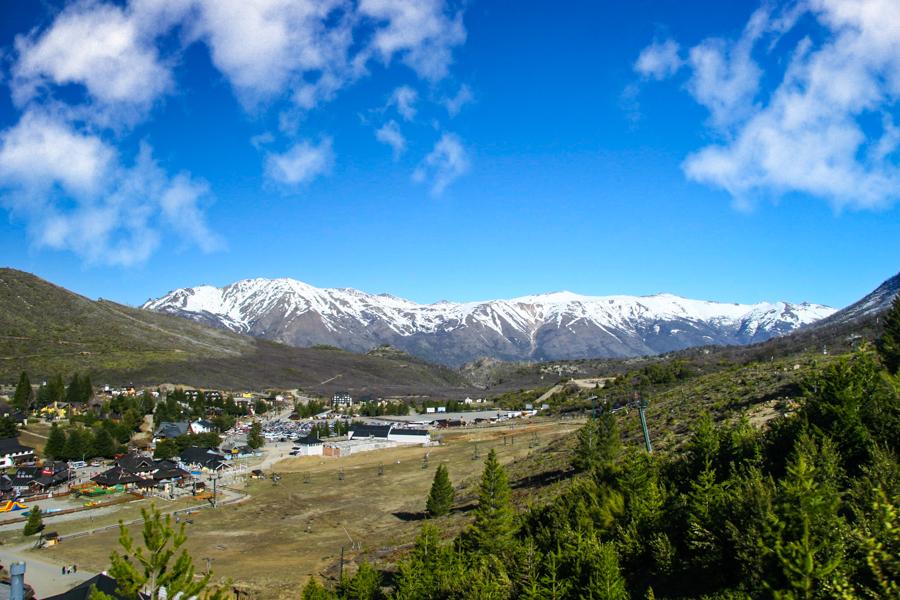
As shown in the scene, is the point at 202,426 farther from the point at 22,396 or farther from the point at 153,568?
the point at 153,568

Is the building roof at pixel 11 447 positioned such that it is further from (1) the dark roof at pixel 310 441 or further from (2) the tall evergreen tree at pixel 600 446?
(2) the tall evergreen tree at pixel 600 446

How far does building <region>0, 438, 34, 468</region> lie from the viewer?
235 ft

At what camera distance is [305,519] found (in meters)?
51.1

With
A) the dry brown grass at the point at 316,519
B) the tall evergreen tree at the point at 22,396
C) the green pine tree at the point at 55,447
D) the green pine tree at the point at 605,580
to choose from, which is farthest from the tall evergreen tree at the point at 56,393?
the green pine tree at the point at 605,580

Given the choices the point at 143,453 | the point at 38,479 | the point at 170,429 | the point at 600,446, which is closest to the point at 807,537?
the point at 600,446

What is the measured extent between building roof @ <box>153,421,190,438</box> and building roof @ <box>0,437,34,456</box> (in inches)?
845

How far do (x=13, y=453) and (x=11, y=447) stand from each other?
4.03 feet

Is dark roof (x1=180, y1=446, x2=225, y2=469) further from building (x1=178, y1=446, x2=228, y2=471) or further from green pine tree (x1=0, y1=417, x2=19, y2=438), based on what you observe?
green pine tree (x1=0, y1=417, x2=19, y2=438)

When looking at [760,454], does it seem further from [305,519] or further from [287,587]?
[305,519]

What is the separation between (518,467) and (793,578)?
1852 inches

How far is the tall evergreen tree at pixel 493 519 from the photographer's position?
2608cm

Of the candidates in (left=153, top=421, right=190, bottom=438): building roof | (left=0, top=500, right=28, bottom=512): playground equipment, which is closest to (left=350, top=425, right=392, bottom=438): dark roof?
(left=153, top=421, right=190, bottom=438): building roof

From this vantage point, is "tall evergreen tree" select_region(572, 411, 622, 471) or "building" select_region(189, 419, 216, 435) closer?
"tall evergreen tree" select_region(572, 411, 622, 471)

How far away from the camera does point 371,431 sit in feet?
339
